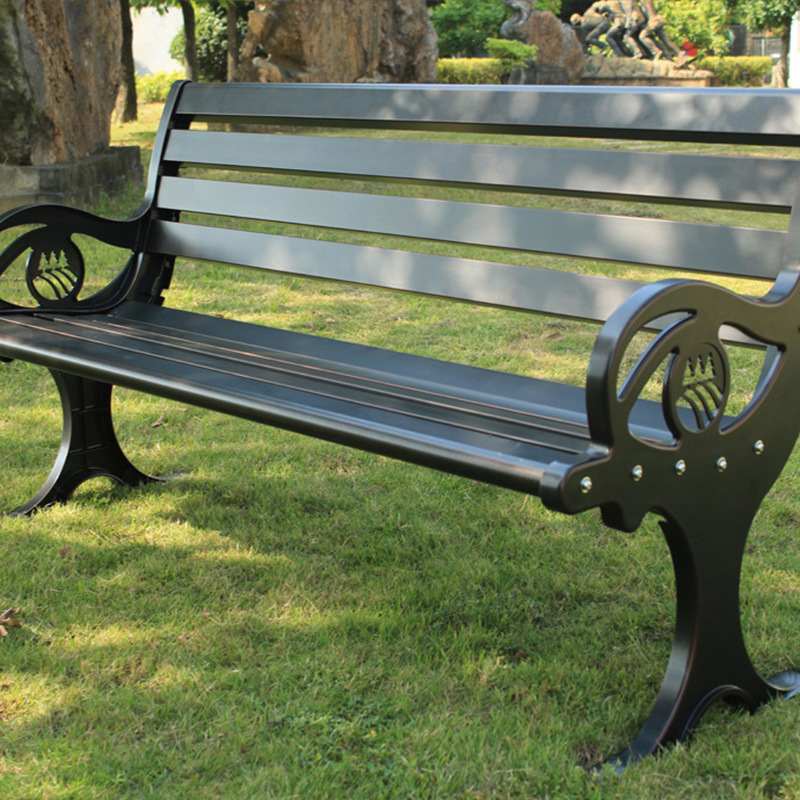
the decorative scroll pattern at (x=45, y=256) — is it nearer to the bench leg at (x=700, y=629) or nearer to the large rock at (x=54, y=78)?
the bench leg at (x=700, y=629)

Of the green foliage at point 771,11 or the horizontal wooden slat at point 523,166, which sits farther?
the green foliage at point 771,11

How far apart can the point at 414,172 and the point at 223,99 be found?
861mm

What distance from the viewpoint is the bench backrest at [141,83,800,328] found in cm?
227

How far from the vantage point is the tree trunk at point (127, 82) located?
13.9 metres

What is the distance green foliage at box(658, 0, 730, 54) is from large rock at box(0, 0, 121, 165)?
3049 cm

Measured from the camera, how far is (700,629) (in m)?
2.02

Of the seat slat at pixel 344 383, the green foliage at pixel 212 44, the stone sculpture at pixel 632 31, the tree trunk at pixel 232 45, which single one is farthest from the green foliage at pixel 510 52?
the seat slat at pixel 344 383

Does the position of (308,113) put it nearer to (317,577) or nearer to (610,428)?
(317,577)

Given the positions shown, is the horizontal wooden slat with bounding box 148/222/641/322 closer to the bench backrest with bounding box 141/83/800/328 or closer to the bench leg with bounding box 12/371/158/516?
the bench backrest with bounding box 141/83/800/328

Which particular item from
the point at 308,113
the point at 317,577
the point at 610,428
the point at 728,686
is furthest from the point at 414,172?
the point at 728,686

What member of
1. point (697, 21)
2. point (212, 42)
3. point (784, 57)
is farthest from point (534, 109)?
point (697, 21)

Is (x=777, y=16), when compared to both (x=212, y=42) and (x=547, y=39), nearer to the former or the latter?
(x=547, y=39)

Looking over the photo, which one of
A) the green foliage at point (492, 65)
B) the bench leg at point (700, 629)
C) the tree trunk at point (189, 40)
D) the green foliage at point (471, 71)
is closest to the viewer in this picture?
the bench leg at point (700, 629)

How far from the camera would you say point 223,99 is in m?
3.30
